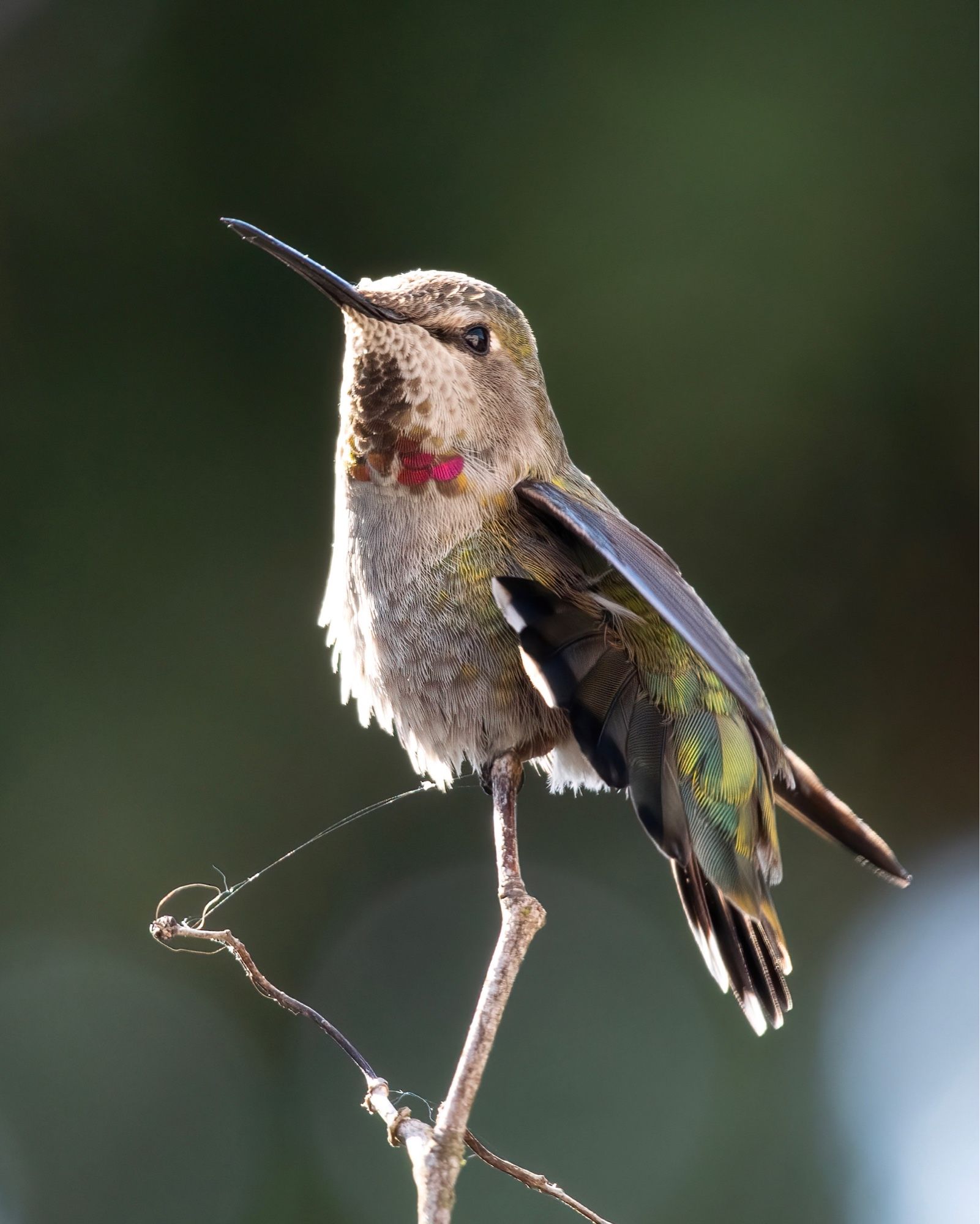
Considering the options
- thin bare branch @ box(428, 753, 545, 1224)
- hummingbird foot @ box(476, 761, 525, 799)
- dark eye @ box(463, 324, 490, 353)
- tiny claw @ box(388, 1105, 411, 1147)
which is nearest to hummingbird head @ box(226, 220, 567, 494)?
dark eye @ box(463, 324, 490, 353)

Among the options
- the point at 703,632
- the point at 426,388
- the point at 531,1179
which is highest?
the point at 426,388

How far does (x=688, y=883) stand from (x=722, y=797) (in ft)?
0.38

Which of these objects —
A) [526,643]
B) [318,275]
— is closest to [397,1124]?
[526,643]

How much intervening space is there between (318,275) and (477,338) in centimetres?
25

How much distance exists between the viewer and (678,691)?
4.39 feet

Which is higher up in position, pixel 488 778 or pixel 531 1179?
pixel 488 778

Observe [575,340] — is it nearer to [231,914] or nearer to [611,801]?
[611,801]

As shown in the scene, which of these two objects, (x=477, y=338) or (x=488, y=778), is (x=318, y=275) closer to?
(x=477, y=338)

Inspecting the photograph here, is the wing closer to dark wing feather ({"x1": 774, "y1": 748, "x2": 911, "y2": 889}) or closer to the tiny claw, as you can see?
dark wing feather ({"x1": 774, "y1": 748, "x2": 911, "y2": 889})

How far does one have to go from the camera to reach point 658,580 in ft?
3.91

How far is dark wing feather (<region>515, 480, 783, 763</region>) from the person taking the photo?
103 cm

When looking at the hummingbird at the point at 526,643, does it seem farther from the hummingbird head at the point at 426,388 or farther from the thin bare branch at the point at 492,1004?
the thin bare branch at the point at 492,1004

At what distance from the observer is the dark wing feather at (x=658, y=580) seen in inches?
40.4

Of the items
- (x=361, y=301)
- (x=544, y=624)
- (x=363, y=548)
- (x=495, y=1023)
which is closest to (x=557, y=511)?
(x=544, y=624)
